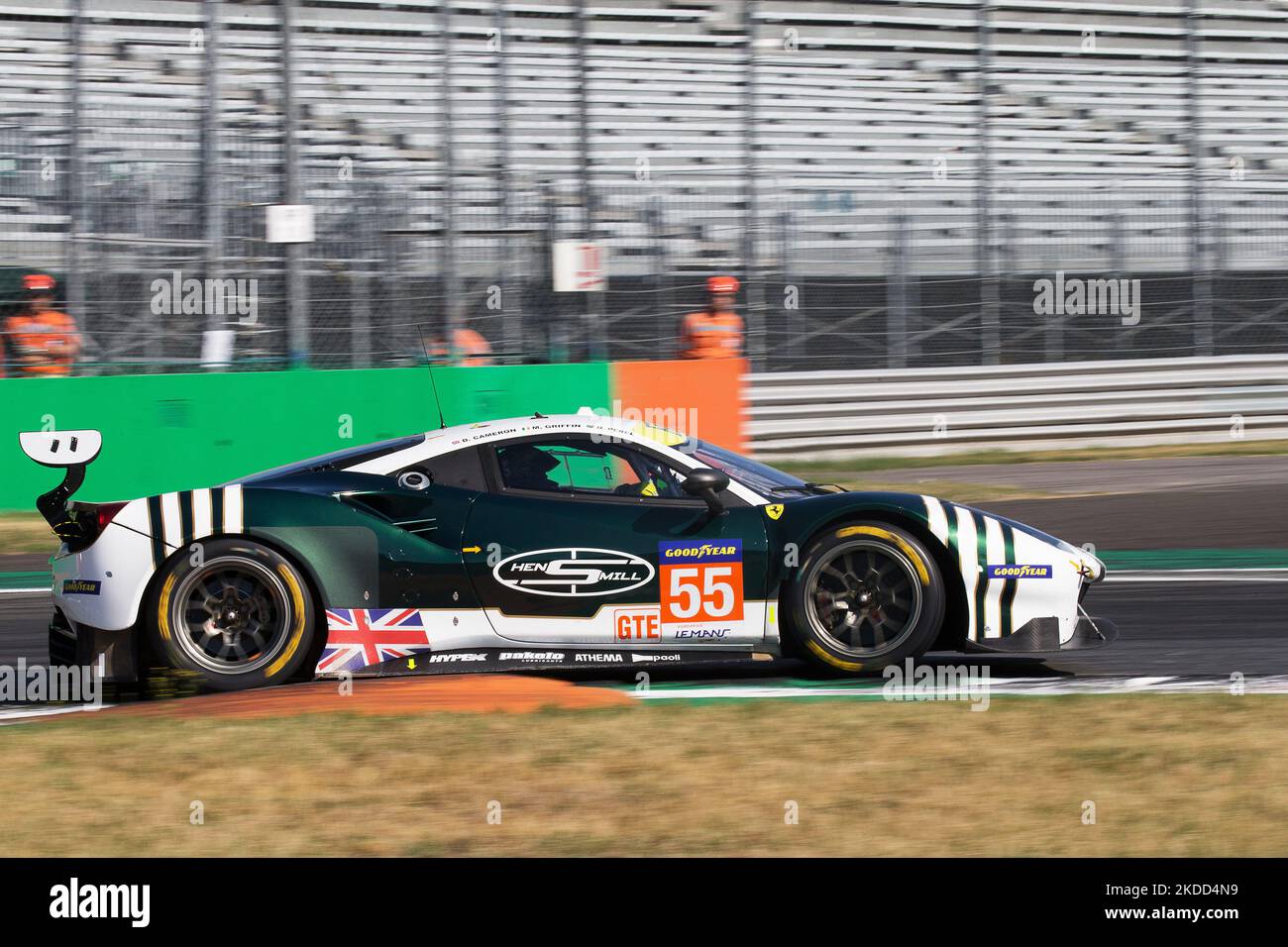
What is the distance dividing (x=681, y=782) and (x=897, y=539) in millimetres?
1685

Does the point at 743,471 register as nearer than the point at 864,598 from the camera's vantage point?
No

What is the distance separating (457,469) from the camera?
662 cm

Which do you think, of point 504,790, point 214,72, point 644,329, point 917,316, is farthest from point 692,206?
point 504,790

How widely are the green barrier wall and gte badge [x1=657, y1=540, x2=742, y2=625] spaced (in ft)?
22.1

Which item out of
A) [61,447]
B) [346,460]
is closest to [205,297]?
[346,460]

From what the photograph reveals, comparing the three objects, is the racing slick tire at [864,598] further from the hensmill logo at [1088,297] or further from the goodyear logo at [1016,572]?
the hensmill logo at [1088,297]

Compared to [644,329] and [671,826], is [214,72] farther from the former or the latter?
[671,826]

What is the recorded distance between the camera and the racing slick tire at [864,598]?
21.0ft

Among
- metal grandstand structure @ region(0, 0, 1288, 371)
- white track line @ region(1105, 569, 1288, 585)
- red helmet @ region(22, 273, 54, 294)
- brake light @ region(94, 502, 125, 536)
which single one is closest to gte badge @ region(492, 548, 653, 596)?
brake light @ region(94, 502, 125, 536)

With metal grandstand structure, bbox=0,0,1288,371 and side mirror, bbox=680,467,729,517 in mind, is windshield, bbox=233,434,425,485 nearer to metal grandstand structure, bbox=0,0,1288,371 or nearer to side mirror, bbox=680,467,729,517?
side mirror, bbox=680,467,729,517
